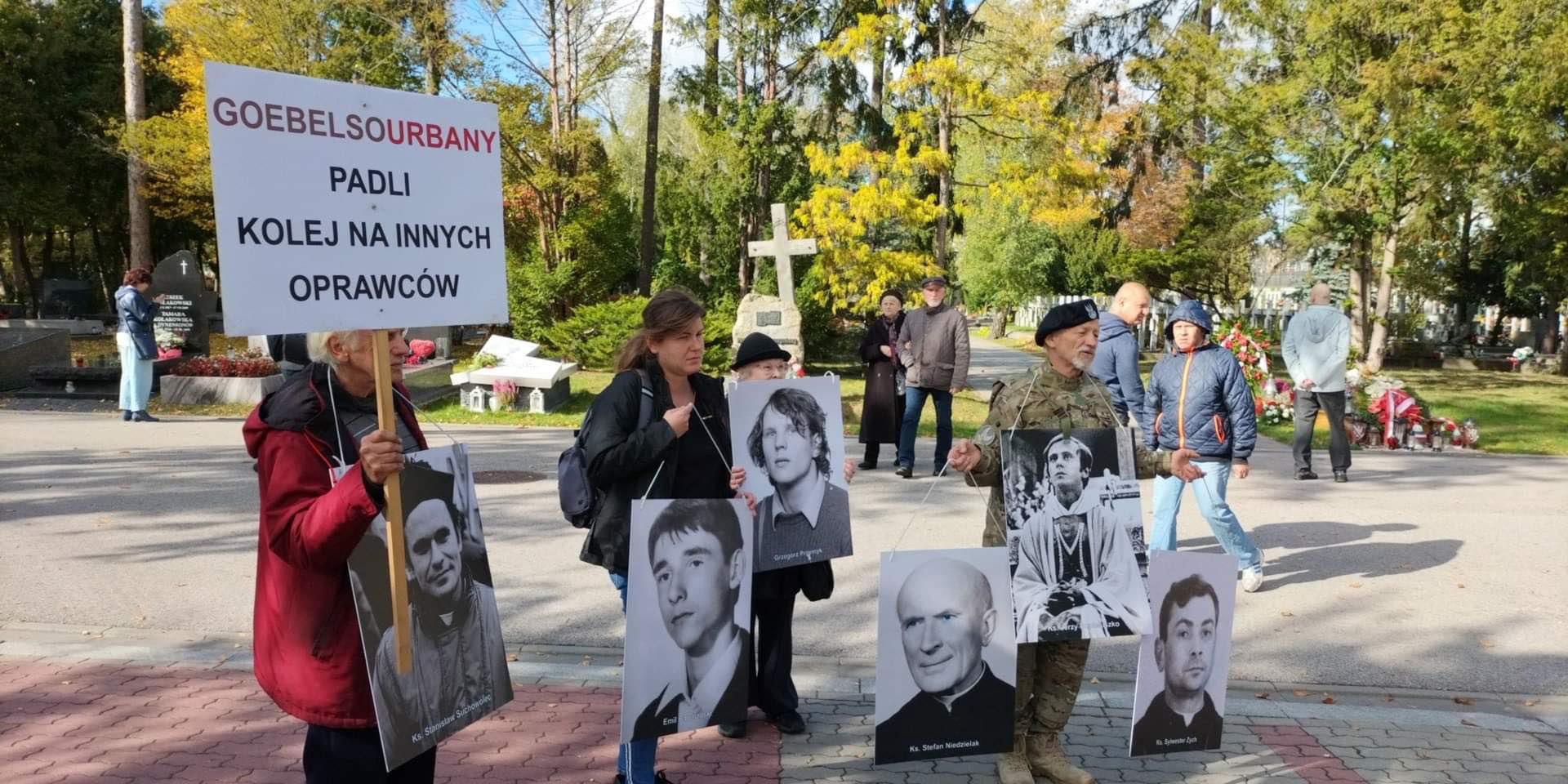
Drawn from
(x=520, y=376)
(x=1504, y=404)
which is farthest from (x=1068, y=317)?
(x=1504, y=404)

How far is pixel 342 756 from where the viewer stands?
8.56ft

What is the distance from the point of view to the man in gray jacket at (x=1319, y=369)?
10.3 metres

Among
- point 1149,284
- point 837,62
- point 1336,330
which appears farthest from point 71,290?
point 1336,330

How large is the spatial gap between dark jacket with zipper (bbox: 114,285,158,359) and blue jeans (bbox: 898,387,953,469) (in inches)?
364

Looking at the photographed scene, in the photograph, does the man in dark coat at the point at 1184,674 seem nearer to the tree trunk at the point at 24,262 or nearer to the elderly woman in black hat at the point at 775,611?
the elderly woman in black hat at the point at 775,611

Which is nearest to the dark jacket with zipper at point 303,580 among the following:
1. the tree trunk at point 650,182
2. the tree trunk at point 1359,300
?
the tree trunk at point 650,182

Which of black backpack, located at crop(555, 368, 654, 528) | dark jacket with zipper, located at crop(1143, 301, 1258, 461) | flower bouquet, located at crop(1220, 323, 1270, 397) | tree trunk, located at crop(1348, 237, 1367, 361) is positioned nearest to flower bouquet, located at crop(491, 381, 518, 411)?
flower bouquet, located at crop(1220, 323, 1270, 397)

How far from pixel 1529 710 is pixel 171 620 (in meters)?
6.84

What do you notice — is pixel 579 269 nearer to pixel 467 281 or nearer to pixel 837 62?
pixel 837 62

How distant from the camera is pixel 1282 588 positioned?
684 centimetres

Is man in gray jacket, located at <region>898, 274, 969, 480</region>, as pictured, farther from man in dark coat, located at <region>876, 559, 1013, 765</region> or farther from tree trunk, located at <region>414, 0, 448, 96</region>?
tree trunk, located at <region>414, 0, 448, 96</region>

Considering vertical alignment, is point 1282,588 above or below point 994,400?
below

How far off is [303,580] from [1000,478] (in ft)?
7.88

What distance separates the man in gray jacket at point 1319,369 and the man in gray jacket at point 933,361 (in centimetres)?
337
